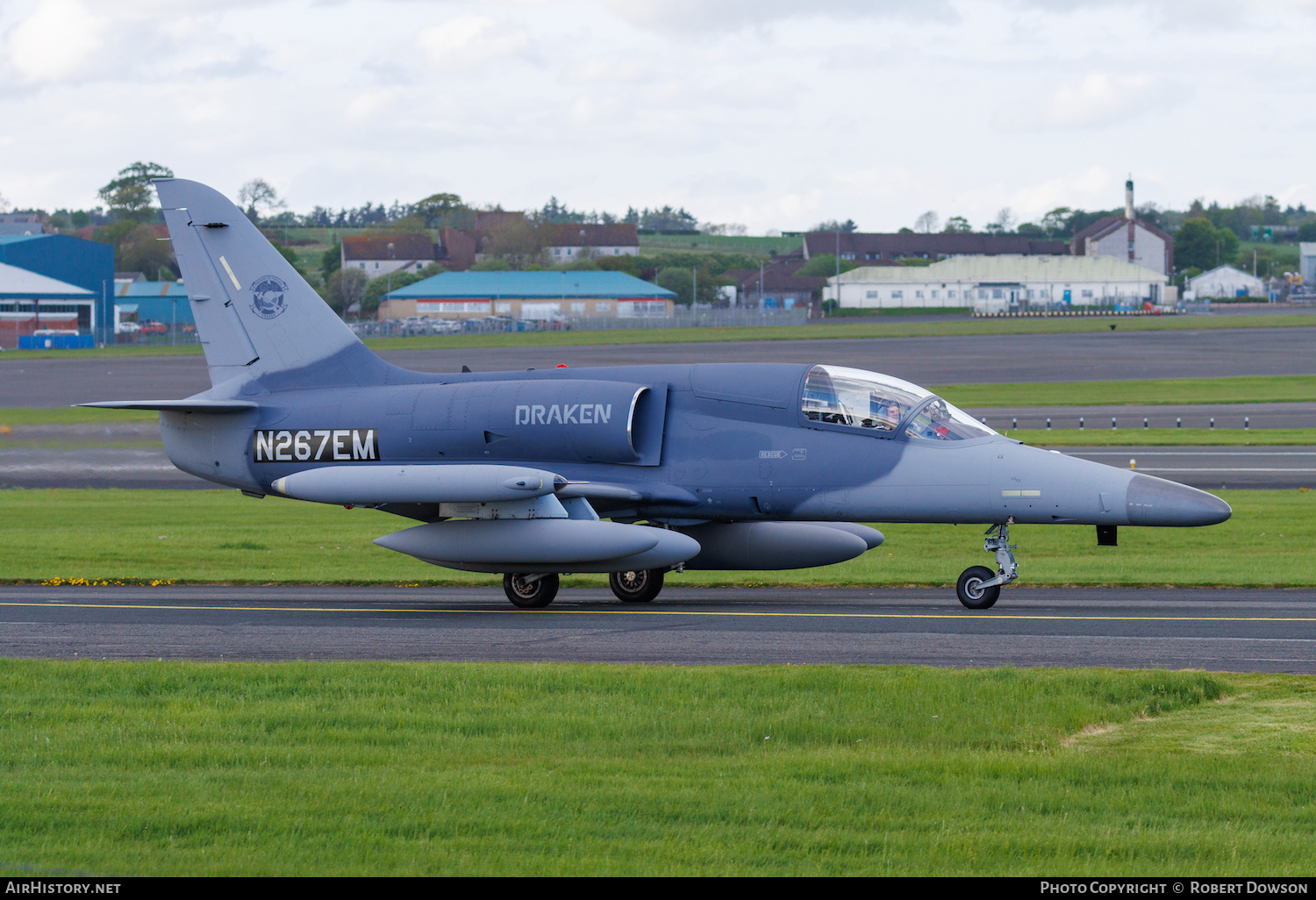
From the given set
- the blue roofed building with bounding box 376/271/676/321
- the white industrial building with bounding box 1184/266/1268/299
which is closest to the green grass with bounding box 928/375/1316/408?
the blue roofed building with bounding box 376/271/676/321

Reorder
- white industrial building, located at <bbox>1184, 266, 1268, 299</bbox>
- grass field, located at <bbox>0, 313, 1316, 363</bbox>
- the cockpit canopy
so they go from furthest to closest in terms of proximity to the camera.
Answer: white industrial building, located at <bbox>1184, 266, 1268, 299</bbox> < grass field, located at <bbox>0, 313, 1316, 363</bbox> < the cockpit canopy

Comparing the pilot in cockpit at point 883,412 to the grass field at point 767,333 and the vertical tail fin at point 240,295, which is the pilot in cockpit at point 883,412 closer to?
the vertical tail fin at point 240,295

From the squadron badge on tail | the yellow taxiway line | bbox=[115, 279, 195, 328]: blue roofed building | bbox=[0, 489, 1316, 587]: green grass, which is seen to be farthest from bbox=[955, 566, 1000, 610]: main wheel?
bbox=[115, 279, 195, 328]: blue roofed building

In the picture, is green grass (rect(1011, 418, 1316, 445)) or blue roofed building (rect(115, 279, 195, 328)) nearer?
green grass (rect(1011, 418, 1316, 445))

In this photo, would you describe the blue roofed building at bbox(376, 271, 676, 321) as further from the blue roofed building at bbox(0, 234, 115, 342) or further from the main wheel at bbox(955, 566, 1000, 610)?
the main wheel at bbox(955, 566, 1000, 610)

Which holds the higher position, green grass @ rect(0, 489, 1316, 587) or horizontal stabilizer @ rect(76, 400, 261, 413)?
horizontal stabilizer @ rect(76, 400, 261, 413)

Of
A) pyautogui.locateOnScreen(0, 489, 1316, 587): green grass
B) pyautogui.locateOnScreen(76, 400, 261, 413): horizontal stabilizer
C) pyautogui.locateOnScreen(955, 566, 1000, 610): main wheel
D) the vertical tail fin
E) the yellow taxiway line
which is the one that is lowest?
pyautogui.locateOnScreen(0, 489, 1316, 587): green grass

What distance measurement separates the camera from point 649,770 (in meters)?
8.49

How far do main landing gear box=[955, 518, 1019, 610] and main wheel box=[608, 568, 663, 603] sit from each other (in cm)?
405

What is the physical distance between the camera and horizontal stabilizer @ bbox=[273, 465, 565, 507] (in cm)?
1708

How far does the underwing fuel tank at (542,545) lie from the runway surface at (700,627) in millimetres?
616

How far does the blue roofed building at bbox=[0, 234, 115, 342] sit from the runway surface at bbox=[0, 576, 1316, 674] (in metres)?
107

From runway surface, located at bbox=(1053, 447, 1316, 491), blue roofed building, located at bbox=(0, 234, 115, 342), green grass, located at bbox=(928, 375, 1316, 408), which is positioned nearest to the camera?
runway surface, located at bbox=(1053, 447, 1316, 491)

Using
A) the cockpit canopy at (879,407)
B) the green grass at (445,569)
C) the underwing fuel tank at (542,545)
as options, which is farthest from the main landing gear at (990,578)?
the underwing fuel tank at (542,545)
